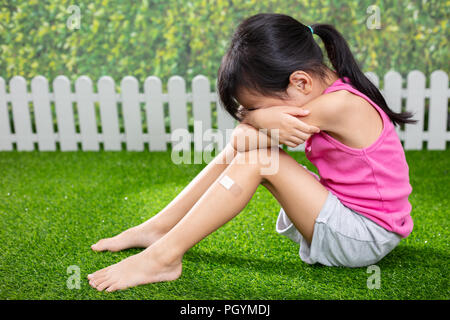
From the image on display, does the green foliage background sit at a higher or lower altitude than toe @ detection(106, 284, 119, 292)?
higher

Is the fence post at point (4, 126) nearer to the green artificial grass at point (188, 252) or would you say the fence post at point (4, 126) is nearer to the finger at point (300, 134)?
the green artificial grass at point (188, 252)

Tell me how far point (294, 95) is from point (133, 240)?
958 mm

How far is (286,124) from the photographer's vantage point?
164cm

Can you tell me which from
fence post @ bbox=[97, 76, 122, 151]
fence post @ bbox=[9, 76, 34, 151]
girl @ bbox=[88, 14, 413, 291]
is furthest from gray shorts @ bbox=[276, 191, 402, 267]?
fence post @ bbox=[9, 76, 34, 151]

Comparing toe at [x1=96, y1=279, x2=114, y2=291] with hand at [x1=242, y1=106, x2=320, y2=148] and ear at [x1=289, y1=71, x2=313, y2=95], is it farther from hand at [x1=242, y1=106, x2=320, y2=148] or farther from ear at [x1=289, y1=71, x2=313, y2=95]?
ear at [x1=289, y1=71, x2=313, y2=95]

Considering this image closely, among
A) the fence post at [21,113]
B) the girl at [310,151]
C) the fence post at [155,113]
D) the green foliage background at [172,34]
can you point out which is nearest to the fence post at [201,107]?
the fence post at [155,113]

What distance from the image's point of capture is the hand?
164 centimetres

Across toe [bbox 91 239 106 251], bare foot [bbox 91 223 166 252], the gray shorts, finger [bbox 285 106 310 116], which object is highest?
finger [bbox 285 106 310 116]

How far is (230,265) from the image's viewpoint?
1982mm

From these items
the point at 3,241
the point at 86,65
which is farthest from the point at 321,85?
the point at 86,65

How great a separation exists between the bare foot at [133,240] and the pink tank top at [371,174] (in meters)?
0.78
